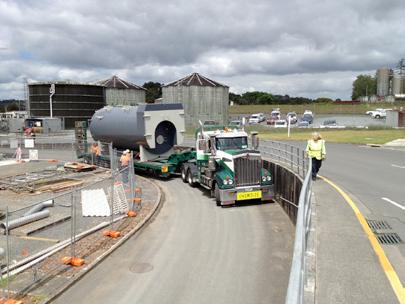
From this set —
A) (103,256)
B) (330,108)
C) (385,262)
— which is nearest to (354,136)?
(103,256)

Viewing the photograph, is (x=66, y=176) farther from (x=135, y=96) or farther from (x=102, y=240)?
(x=135, y=96)

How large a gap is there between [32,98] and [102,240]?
6878cm

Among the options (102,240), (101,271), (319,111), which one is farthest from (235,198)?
(319,111)

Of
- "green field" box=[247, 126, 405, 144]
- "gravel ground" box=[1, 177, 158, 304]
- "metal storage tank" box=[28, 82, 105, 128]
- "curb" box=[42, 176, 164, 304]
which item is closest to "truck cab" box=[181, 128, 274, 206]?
"curb" box=[42, 176, 164, 304]

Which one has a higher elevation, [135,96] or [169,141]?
[135,96]

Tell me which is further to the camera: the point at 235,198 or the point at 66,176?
the point at 66,176

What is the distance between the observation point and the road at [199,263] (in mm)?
8414

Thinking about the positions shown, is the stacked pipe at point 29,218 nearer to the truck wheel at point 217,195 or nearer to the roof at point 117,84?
the truck wheel at point 217,195

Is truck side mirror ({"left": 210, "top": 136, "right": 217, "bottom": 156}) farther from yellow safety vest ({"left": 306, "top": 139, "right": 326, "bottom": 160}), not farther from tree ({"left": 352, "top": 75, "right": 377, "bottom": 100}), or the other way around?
tree ({"left": 352, "top": 75, "right": 377, "bottom": 100})

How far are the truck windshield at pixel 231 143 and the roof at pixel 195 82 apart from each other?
46.6 m

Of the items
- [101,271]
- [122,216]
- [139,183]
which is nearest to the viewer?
[101,271]

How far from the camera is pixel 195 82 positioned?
212ft

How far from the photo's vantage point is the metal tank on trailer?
2400 centimetres

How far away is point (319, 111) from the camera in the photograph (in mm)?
99562
